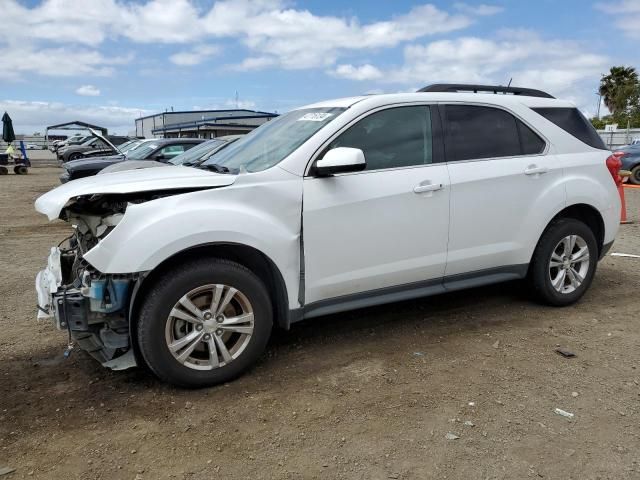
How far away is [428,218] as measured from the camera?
389 centimetres

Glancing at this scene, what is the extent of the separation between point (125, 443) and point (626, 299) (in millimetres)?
4484

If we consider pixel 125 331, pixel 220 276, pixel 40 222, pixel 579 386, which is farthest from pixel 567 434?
pixel 40 222

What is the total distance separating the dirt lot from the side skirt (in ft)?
1.21

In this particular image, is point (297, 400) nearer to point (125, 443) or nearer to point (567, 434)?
point (125, 443)

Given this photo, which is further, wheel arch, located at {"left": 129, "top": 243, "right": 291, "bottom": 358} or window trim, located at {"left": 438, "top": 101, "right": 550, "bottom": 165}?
window trim, located at {"left": 438, "top": 101, "right": 550, "bottom": 165}

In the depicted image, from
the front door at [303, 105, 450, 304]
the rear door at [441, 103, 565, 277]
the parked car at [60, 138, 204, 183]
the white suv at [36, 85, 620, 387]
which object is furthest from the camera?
the parked car at [60, 138, 204, 183]

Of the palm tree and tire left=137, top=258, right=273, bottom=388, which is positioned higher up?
the palm tree

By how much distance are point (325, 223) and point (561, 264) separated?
2.35 metres

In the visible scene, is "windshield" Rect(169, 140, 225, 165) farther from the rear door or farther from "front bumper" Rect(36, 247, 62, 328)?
the rear door

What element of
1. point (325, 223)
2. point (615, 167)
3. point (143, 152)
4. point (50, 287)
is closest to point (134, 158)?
point (143, 152)

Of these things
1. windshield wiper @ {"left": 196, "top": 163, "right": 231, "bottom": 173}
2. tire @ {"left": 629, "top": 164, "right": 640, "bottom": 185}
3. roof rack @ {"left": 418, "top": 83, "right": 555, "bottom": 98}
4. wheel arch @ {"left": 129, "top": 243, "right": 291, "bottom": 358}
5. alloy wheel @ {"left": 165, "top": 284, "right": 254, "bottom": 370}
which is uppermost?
roof rack @ {"left": 418, "top": 83, "right": 555, "bottom": 98}

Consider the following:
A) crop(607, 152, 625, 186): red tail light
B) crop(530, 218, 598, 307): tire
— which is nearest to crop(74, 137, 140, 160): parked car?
crop(530, 218, 598, 307): tire

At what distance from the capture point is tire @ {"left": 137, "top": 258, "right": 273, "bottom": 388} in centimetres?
314

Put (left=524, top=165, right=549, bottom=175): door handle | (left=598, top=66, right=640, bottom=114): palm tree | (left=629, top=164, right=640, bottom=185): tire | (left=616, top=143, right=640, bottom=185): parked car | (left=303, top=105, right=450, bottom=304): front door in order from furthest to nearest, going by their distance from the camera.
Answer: (left=598, top=66, right=640, bottom=114): palm tree → (left=629, top=164, right=640, bottom=185): tire → (left=616, top=143, right=640, bottom=185): parked car → (left=524, top=165, right=549, bottom=175): door handle → (left=303, top=105, right=450, bottom=304): front door
